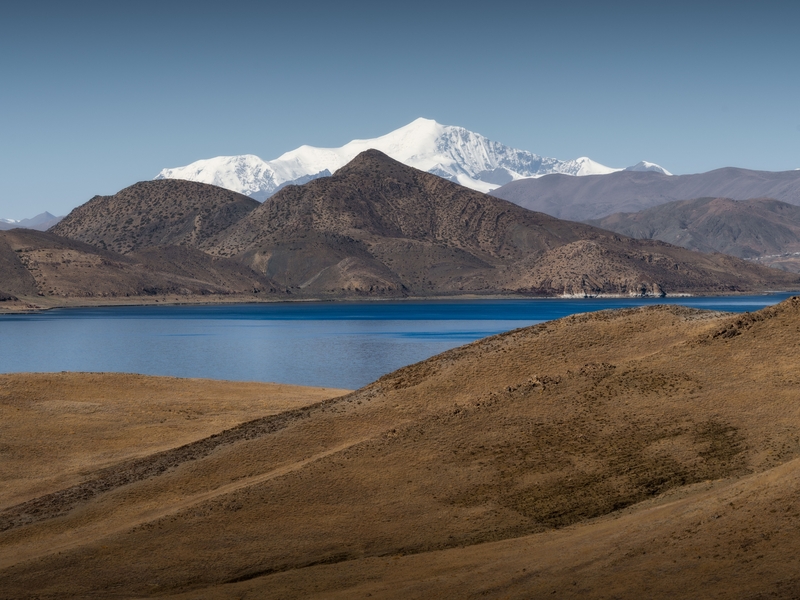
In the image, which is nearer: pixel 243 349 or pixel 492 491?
pixel 492 491

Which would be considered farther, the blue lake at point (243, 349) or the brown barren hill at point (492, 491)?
the blue lake at point (243, 349)

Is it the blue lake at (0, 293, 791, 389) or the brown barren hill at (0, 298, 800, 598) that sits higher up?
Result: the brown barren hill at (0, 298, 800, 598)

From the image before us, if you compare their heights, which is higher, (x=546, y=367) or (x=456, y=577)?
(x=546, y=367)

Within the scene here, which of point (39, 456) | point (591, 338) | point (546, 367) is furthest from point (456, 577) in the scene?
point (39, 456)

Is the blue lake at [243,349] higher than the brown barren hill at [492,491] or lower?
lower

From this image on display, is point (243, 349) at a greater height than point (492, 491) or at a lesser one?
lesser

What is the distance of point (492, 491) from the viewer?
30.2m

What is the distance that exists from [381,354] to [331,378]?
89.1 ft

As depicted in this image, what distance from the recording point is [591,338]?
41906 mm

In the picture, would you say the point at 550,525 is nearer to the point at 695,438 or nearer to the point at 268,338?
the point at 695,438

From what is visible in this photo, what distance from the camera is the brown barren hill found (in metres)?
23.4

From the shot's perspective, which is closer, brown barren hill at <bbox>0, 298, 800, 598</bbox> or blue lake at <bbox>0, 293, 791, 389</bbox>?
brown barren hill at <bbox>0, 298, 800, 598</bbox>

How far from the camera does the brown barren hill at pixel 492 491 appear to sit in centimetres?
2339

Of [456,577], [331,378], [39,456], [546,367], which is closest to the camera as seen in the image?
[456,577]
